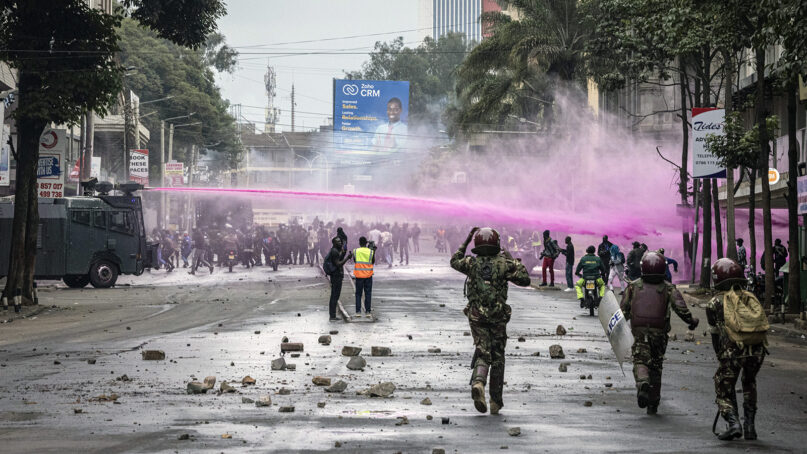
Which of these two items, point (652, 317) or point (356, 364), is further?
point (356, 364)

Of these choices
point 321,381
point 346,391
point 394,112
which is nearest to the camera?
point 346,391

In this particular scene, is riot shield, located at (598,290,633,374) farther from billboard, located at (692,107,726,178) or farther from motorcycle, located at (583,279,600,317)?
A: billboard, located at (692,107,726,178)

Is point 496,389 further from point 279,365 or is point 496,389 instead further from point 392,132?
point 392,132

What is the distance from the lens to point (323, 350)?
1465 centimetres

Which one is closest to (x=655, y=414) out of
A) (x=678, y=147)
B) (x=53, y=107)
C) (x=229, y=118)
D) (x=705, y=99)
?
(x=53, y=107)


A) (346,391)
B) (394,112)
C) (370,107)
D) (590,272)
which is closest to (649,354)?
(346,391)

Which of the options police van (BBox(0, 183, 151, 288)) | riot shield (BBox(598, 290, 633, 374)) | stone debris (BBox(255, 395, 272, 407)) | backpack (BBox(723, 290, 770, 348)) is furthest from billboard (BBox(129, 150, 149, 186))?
backpack (BBox(723, 290, 770, 348))

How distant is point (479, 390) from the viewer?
351 inches

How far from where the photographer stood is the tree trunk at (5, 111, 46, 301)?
2405 centimetres

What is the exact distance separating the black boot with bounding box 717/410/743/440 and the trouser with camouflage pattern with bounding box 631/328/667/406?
1217mm

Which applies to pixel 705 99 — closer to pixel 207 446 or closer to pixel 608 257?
pixel 608 257

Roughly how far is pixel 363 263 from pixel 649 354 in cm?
1163

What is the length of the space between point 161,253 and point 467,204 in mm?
14147

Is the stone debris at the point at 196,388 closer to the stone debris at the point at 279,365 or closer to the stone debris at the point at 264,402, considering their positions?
the stone debris at the point at 264,402
